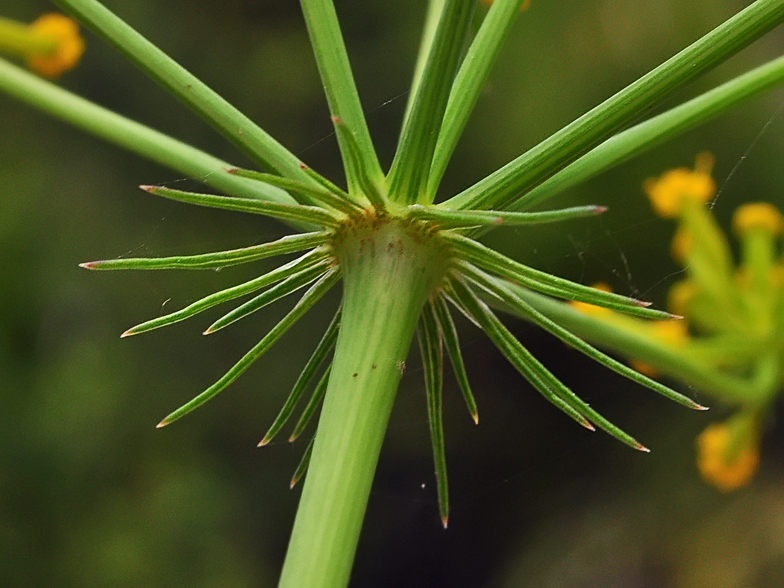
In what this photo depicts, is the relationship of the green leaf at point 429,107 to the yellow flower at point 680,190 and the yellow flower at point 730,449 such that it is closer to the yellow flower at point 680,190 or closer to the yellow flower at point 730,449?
the yellow flower at point 680,190

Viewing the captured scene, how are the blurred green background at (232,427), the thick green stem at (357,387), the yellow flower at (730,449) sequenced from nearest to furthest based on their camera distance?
the thick green stem at (357,387)
the yellow flower at (730,449)
the blurred green background at (232,427)

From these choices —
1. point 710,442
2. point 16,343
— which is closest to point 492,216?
point 710,442

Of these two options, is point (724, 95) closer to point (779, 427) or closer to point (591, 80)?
point (591, 80)

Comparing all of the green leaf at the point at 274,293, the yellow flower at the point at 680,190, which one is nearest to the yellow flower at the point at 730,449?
the yellow flower at the point at 680,190

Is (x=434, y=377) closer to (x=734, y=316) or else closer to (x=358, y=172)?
(x=358, y=172)

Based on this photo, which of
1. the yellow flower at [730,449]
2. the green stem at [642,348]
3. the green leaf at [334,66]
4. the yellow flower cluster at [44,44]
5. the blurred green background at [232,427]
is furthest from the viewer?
the blurred green background at [232,427]

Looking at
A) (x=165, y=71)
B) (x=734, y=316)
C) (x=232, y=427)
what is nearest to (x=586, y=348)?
(x=165, y=71)

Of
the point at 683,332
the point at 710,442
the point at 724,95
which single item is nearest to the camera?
the point at 724,95
